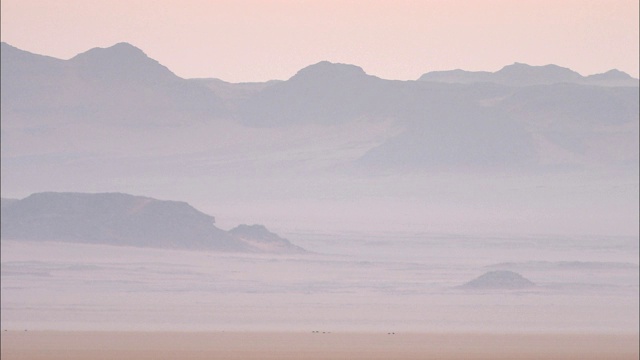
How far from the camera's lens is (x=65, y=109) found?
162000 mm

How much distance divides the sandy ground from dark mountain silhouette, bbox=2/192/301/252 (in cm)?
5198

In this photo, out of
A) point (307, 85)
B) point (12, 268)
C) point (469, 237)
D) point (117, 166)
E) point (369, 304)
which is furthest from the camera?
point (307, 85)

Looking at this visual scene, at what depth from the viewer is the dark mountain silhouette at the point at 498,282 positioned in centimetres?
9056

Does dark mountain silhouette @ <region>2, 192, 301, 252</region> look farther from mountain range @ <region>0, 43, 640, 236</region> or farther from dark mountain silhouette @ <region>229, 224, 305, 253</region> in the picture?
mountain range @ <region>0, 43, 640, 236</region>

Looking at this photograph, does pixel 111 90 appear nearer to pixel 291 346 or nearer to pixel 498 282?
pixel 498 282

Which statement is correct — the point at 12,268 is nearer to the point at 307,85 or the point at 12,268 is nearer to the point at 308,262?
the point at 308,262

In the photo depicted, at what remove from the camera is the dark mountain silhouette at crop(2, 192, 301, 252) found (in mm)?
103750

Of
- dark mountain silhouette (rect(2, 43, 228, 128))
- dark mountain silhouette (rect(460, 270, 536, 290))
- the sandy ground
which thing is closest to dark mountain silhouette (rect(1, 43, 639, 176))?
dark mountain silhouette (rect(2, 43, 228, 128))

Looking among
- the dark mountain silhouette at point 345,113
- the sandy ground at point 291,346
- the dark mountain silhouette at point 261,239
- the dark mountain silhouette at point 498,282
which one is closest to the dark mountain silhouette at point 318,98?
the dark mountain silhouette at point 345,113

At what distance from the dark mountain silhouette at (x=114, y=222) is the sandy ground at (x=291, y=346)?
5198 centimetres

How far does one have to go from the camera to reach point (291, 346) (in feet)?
137

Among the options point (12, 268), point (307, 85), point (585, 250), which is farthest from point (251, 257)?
point (307, 85)

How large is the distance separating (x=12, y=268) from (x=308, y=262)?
23271 millimetres

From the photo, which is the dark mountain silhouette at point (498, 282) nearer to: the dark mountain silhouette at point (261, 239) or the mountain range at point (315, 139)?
the dark mountain silhouette at point (261, 239)
